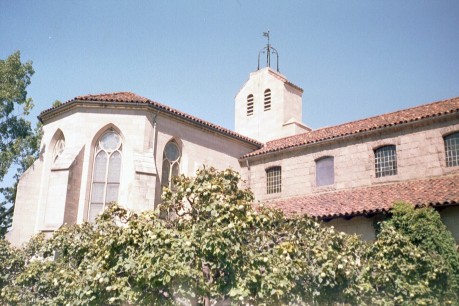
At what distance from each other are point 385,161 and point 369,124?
219cm

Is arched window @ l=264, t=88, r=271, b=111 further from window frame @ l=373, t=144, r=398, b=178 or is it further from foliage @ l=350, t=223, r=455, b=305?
foliage @ l=350, t=223, r=455, b=305

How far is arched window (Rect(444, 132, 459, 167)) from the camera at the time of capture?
1777cm

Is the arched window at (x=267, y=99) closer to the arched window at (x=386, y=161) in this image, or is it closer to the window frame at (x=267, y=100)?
the window frame at (x=267, y=100)

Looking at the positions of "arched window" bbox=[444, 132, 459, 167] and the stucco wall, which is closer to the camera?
the stucco wall

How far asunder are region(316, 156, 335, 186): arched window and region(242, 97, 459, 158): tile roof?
3.39 feet

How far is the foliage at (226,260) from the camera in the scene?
8570mm

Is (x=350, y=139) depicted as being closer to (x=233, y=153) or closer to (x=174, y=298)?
(x=233, y=153)

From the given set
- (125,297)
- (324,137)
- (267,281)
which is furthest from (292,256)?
(324,137)

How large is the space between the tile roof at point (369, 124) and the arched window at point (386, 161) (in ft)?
3.49

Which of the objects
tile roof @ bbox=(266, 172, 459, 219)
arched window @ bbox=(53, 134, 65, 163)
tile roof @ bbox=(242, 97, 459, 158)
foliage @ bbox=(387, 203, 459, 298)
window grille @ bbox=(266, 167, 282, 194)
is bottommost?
foliage @ bbox=(387, 203, 459, 298)

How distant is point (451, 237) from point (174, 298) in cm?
1040

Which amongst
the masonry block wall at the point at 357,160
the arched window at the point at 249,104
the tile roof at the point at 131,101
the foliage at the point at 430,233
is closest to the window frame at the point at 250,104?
the arched window at the point at 249,104

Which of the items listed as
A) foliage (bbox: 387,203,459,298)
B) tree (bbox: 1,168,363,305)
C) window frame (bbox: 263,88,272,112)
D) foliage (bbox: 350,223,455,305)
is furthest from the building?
window frame (bbox: 263,88,272,112)

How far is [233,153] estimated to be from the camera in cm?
2405
